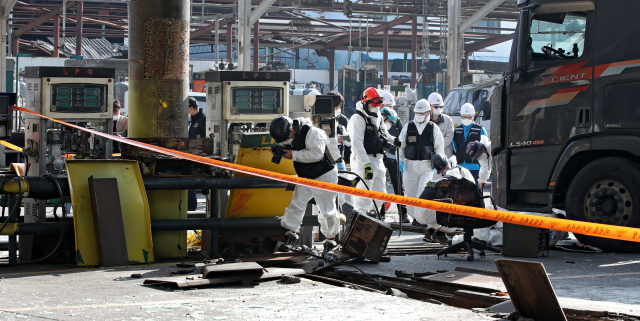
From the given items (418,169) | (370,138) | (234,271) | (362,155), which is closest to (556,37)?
(370,138)

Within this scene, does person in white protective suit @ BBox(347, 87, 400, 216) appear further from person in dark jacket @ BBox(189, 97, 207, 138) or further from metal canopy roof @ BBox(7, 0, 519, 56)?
metal canopy roof @ BBox(7, 0, 519, 56)

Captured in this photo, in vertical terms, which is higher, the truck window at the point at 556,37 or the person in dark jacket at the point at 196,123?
the truck window at the point at 556,37

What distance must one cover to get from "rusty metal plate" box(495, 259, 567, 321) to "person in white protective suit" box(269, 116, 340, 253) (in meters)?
3.05

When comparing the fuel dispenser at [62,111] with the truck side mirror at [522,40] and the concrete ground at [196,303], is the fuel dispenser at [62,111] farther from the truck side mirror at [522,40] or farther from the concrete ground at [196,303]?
the truck side mirror at [522,40]

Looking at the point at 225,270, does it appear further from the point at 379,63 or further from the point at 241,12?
the point at 379,63

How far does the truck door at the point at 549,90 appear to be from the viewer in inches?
320

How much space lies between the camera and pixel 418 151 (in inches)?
425

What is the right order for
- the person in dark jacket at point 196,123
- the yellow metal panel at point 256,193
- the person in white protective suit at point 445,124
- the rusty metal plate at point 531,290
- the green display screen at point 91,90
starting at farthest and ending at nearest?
the person in white protective suit at point 445,124
the person in dark jacket at point 196,123
the green display screen at point 91,90
the yellow metal panel at point 256,193
the rusty metal plate at point 531,290

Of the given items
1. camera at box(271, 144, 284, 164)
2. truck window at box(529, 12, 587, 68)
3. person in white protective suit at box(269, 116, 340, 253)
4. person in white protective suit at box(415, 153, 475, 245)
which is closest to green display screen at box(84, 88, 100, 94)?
person in white protective suit at box(269, 116, 340, 253)

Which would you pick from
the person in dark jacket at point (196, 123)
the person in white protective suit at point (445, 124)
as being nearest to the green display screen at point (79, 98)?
the person in dark jacket at point (196, 123)

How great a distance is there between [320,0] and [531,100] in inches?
561

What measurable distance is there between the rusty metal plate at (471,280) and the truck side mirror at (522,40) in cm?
333

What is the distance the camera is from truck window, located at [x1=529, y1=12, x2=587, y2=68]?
827 cm

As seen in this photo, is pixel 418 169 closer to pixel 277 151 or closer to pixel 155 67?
pixel 277 151
